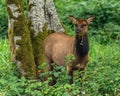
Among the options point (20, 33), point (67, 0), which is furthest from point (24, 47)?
point (67, 0)

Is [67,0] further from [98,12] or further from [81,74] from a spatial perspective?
[81,74]

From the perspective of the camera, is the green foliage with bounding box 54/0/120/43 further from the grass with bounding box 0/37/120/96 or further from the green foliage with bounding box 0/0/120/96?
the grass with bounding box 0/37/120/96

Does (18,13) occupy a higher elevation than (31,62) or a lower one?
higher

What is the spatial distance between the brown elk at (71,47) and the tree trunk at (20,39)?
2.74 ft

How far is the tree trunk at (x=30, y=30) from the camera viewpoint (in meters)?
10.8

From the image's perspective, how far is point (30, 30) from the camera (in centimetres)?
Answer: 1187

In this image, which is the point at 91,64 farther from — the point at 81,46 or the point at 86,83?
the point at 86,83

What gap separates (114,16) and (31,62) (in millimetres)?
7847

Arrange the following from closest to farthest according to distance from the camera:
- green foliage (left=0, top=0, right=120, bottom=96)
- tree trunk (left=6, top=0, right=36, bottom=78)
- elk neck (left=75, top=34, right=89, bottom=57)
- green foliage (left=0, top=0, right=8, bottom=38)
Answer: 1. green foliage (left=0, top=0, right=120, bottom=96)
2. tree trunk (left=6, top=0, right=36, bottom=78)
3. elk neck (left=75, top=34, right=89, bottom=57)
4. green foliage (left=0, top=0, right=8, bottom=38)

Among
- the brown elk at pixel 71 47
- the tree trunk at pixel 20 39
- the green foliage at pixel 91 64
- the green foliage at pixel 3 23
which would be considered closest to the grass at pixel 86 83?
the green foliage at pixel 91 64

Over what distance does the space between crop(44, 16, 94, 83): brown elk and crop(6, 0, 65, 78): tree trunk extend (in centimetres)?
24

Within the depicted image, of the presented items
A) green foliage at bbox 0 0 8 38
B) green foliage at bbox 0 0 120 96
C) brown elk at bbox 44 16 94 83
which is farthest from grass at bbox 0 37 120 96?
green foliage at bbox 0 0 8 38

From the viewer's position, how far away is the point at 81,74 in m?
10.4

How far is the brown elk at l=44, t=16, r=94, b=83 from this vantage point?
10906 millimetres
